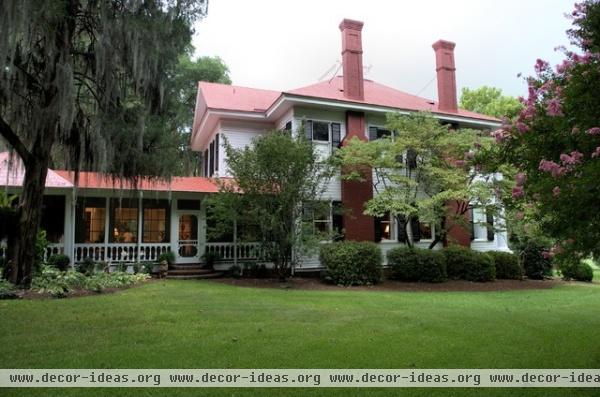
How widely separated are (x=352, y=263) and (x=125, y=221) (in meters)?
8.30

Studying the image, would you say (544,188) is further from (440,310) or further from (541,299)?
(541,299)

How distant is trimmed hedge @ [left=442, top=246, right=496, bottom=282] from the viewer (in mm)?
14844

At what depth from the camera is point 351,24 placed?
16.5 metres

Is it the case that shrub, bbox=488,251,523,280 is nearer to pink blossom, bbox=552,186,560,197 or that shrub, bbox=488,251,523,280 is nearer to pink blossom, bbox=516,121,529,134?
pink blossom, bbox=516,121,529,134

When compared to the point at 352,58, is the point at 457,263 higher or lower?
lower

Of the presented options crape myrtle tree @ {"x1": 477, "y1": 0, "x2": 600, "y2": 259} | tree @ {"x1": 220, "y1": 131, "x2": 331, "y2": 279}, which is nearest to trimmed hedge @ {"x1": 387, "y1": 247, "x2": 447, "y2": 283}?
tree @ {"x1": 220, "y1": 131, "x2": 331, "y2": 279}

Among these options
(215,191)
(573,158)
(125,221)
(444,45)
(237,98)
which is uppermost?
(444,45)

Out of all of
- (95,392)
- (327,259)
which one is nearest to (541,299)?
(327,259)

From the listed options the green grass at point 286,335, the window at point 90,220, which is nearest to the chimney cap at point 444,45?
the green grass at point 286,335

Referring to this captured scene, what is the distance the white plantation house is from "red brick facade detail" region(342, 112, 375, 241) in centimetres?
4

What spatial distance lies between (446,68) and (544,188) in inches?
634

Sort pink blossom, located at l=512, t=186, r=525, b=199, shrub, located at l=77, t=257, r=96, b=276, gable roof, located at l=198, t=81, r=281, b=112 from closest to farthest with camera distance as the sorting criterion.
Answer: pink blossom, located at l=512, t=186, r=525, b=199 → shrub, located at l=77, t=257, r=96, b=276 → gable roof, located at l=198, t=81, r=281, b=112

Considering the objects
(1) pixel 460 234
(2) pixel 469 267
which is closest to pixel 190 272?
(2) pixel 469 267

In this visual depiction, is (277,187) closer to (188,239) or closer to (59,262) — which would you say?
(188,239)
